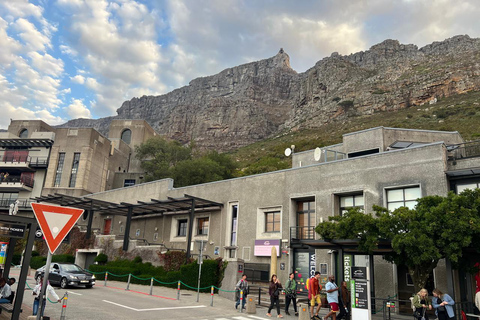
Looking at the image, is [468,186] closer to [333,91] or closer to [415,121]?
[415,121]

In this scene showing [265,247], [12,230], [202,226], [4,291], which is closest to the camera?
[12,230]

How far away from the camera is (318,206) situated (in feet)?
73.0

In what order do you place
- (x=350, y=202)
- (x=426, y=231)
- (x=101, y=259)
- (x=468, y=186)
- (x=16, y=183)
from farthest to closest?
(x=16, y=183) < (x=101, y=259) < (x=350, y=202) < (x=468, y=186) < (x=426, y=231)

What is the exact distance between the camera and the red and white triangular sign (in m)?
7.03

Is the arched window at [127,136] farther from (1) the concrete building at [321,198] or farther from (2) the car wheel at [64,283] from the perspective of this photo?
(2) the car wheel at [64,283]

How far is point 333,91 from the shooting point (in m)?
108

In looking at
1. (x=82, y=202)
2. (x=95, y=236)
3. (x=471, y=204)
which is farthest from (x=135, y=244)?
(x=471, y=204)

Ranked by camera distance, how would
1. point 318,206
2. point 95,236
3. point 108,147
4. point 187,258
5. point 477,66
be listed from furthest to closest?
point 477,66 < point 108,147 < point 95,236 < point 187,258 < point 318,206

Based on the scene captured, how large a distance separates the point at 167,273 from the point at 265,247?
724cm

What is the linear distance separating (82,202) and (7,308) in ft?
88.4

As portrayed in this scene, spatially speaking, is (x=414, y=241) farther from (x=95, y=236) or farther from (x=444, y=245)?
(x=95, y=236)

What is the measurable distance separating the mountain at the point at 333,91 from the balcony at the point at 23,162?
6162 centimetres

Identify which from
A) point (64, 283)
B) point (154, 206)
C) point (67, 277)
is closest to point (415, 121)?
point (154, 206)

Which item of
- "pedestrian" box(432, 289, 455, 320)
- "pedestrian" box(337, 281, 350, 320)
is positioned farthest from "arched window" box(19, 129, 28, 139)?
"pedestrian" box(432, 289, 455, 320)
